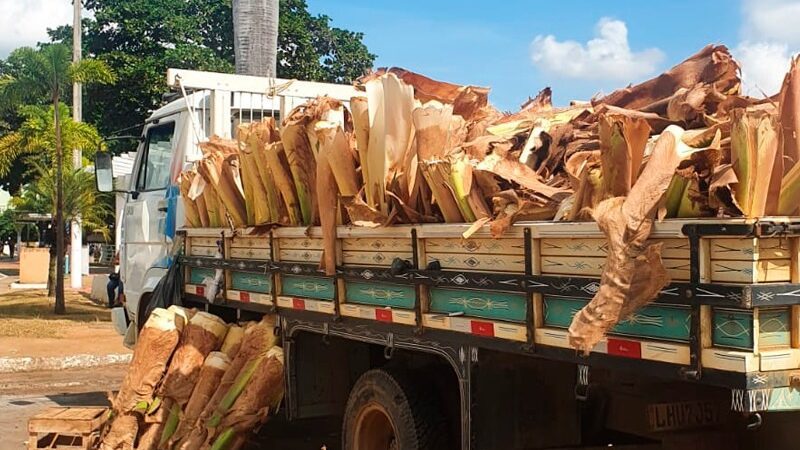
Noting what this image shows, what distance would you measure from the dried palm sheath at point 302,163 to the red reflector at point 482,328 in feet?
5.18

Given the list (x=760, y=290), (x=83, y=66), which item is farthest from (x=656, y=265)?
(x=83, y=66)

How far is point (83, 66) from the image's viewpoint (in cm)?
1778

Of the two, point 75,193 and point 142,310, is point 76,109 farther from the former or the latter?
point 142,310

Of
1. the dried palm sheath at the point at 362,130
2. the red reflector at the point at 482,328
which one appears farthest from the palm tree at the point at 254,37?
the red reflector at the point at 482,328

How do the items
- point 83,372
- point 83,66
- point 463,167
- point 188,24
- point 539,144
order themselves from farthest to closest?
point 188,24 < point 83,66 < point 83,372 < point 539,144 < point 463,167

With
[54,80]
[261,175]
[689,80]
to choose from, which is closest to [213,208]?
[261,175]

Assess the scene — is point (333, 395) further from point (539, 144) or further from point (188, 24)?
point (188, 24)

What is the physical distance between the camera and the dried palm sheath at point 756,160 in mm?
2715

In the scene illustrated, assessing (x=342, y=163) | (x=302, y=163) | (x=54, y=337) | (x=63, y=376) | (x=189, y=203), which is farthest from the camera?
(x=54, y=337)

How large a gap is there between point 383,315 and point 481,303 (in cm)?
80

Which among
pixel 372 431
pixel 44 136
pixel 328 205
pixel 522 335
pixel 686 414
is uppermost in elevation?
pixel 44 136

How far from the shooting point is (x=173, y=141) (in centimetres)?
763

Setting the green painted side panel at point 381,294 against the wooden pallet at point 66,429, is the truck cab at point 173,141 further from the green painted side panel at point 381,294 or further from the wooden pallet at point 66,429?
the green painted side panel at point 381,294

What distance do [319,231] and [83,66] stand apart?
576 inches
